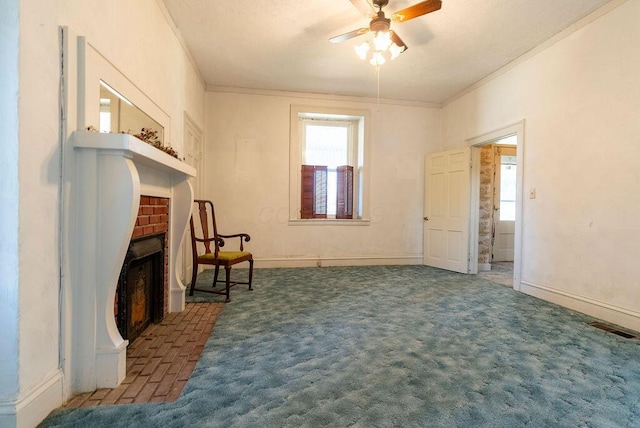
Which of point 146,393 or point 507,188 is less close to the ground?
point 507,188

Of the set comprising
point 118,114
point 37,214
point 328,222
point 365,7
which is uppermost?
point 365,7

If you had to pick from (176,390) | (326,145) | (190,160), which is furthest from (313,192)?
(176,390)

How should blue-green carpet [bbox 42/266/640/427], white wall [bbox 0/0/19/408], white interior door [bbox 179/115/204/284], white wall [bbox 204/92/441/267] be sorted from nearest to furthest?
white wall [bbox 0/0/19/408]
blue-green carpet [bbox 42/266/640/427]
white interior door [bbox 179/115/204/284]
white wall [bbox 204/92/441/267]

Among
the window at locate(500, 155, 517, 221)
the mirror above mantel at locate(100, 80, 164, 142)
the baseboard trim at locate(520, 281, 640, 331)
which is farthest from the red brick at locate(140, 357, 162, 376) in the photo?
the window at locate(500, 155, 517, 221)

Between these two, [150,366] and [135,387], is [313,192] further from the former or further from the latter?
[135,387]

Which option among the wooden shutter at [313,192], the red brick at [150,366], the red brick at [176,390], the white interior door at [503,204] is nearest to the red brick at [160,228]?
the red brick at [150,366]

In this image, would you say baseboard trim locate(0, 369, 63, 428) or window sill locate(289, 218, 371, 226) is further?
window sill locate(289, 218, 371, 226)

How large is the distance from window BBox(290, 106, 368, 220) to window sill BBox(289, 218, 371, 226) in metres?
0.08

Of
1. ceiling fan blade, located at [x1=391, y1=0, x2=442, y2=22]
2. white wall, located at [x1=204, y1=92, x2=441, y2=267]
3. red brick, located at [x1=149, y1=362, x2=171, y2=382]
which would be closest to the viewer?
red brick, located at [x1=149, y1=362, x2=171, y2=382]

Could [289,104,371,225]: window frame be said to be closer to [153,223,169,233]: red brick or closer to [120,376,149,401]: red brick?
[153,223,169,233]: red brick

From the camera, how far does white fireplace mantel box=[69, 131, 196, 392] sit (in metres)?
1.51

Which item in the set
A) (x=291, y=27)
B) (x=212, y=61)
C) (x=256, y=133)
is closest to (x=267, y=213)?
(x=256, y=133)

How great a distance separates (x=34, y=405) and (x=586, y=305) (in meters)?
4.08

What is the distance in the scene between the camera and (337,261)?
203 inches
